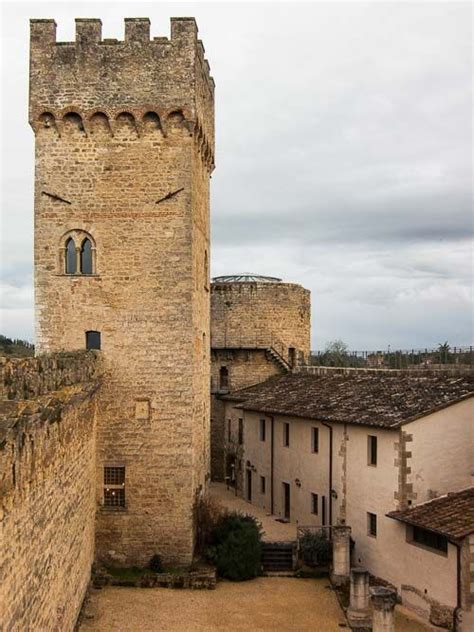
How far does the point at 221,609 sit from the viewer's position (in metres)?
19.4

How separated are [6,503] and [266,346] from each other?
29901 millimetres

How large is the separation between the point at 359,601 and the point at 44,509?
395 inches

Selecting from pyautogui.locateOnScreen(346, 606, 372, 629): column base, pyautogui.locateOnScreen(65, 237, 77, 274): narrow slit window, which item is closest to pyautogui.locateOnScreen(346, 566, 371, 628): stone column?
pyautogui.locateOnScreen(346, 606, 372, 629): column base

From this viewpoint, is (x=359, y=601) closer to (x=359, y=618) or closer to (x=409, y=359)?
(x=359, y=618)

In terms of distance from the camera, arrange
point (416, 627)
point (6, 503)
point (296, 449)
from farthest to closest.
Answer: point (296, 449) → point (416, 627) → point (6, 503)

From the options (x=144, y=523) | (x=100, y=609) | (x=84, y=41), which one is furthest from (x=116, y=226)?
(x=100, y=609)

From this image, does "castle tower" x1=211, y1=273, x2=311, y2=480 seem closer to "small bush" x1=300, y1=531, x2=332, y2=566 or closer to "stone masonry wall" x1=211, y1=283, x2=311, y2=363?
"stone masonry wall" x1=211, y1=283, x2=311, y2=363

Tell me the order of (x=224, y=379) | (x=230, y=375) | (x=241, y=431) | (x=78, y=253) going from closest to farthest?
1. (x=78, y=253)
2. (x=241, y=431)
3. (x=230, y=375)
4. (x=224, y=379)

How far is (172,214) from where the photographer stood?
22891 mm

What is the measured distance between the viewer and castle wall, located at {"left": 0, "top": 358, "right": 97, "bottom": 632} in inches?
381

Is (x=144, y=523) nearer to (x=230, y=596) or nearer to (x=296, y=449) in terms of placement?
(x=230, y=596)

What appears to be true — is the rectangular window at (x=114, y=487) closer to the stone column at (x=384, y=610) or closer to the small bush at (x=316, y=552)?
the small bush at (x=316, y=552)

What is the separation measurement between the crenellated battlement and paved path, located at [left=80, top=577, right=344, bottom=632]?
46.3 ft

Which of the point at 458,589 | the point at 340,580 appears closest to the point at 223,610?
the point at 340,580
